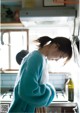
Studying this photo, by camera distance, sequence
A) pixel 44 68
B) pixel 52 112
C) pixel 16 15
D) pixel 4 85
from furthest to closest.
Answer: pixel 4 85, pixel 16 15, pixel 52 112, pixel 44 68

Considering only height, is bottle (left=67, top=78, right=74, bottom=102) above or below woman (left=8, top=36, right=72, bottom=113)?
below

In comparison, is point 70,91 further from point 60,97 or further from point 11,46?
point 11,46

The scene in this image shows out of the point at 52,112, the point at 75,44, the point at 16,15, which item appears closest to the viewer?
the point at 75,44

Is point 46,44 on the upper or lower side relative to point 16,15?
lower

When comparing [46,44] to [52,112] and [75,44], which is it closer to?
[75,44]

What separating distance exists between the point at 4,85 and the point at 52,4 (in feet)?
3.90

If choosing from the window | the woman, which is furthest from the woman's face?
the window

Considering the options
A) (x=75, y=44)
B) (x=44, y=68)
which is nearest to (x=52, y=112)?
(x=75, y=44)

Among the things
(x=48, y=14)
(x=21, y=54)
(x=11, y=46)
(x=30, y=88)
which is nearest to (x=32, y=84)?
(x=30, y=88)

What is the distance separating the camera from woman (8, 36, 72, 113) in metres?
1.28

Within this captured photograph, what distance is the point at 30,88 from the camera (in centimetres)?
128

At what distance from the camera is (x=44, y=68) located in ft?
4.56

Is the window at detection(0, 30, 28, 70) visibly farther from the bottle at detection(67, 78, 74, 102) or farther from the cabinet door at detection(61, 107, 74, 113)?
the cabinet door at detection(61, 107, 74, 113)

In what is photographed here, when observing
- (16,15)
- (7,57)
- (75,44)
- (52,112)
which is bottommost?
(52,112)
